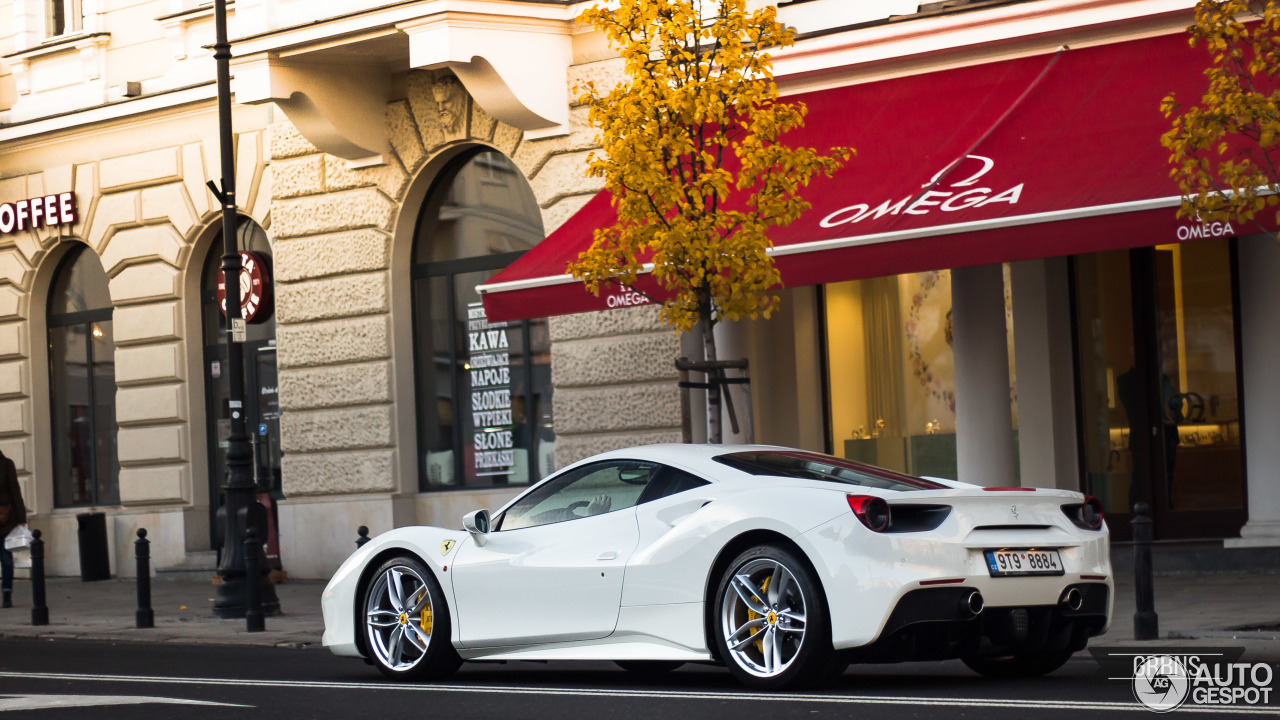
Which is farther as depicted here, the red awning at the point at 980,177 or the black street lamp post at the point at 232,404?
the black street lamp post at the point at 232,404

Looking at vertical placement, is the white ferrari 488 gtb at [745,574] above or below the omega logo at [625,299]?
below

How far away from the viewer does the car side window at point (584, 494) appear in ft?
28.8

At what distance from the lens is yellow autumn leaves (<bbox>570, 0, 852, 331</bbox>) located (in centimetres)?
1242

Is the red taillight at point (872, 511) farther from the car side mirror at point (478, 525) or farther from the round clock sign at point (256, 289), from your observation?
the round clock sign at point (256, 289)

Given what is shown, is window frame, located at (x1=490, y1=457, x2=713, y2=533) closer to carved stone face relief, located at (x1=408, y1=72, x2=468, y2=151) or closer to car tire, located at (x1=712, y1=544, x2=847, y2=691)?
car tire, located at (x1=712, y1=544, x2=847, y2=691)

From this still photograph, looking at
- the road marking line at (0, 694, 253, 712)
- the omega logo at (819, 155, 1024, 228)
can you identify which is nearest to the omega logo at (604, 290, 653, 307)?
the omega logo at (819, 155, 1024, 228)

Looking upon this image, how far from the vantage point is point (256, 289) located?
19.7 metres

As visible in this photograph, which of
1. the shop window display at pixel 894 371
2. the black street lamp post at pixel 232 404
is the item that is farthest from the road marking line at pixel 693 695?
the shop window display at pixel 894 371

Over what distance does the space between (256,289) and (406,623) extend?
1090 centimetres

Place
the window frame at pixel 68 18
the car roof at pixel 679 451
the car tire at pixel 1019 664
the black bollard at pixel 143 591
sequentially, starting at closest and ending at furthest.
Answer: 1. the car tire at pixel 1019 664
2. the car roof at pixel 679 451
3. the black bollard at pixel 143 591
4. the window frame at pixel 68 18

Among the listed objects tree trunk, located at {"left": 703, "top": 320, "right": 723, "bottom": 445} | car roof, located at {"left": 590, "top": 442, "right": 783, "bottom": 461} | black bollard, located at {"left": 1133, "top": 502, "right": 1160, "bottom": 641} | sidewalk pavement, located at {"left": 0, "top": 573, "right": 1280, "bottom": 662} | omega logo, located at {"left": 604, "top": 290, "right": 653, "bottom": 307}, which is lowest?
sidewalk pavement, located at {"left": 0, "top": 573, "right": 1280, "bottom": 662}

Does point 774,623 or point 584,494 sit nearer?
point 774,623

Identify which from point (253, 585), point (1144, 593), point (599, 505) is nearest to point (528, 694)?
point (599, 505)

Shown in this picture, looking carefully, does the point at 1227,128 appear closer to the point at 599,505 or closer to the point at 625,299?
the point at 599,505
